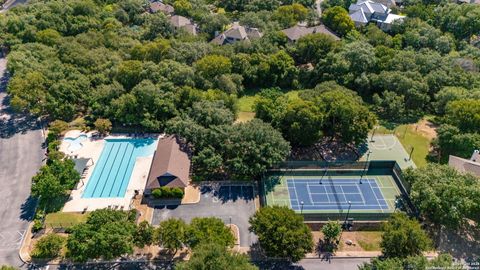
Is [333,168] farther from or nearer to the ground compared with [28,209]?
farther from the ground

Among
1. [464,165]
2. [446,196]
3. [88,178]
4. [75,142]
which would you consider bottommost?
[88,178]

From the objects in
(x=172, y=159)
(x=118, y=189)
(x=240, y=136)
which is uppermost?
(x=240, y=136)

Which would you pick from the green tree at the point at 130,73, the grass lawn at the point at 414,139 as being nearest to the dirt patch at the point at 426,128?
the grass lawn at the point at 414,139

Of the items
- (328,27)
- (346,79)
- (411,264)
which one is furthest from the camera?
(328,27)

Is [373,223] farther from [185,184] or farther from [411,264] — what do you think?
[185,184]

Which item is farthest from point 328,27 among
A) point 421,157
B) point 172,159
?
point 172,159

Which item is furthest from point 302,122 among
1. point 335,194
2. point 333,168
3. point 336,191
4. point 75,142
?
point 75,142

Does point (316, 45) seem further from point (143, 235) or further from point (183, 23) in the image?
point (143, 235)
